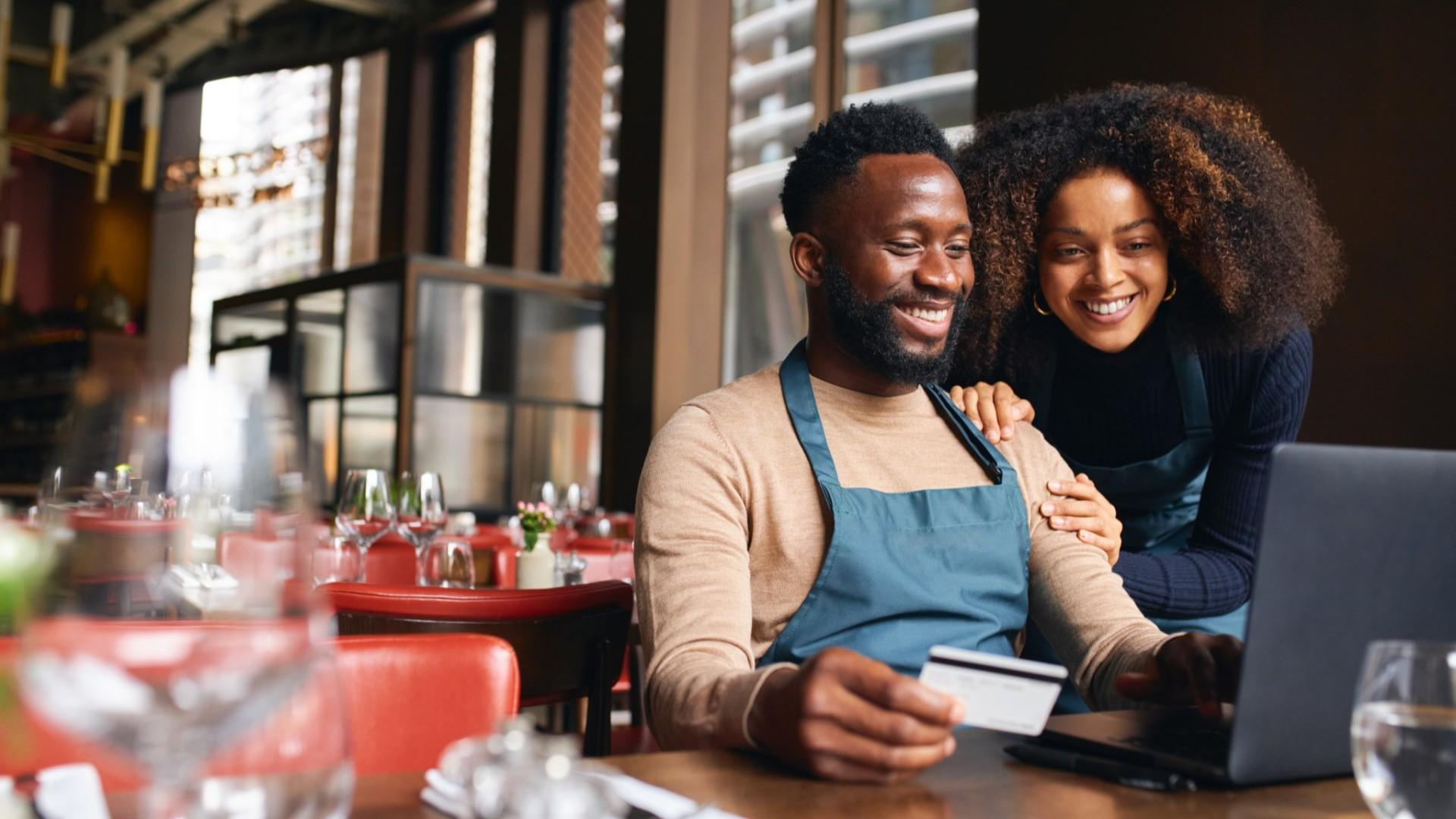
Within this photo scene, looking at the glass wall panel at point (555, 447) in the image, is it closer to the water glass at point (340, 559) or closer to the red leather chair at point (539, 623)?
the water glass at point (340, 559)

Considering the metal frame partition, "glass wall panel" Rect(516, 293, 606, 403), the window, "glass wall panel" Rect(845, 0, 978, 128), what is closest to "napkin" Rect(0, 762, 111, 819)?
"glass wall panel" Rect(845, 0, 978, 128)

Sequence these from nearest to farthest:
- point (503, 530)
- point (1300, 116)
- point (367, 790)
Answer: point (367, 790) → point (1300, 116) → point (503, 530)

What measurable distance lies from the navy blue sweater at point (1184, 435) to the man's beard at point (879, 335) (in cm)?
52

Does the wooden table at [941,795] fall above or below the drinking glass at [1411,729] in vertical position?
below

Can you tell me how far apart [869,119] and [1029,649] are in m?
0.82

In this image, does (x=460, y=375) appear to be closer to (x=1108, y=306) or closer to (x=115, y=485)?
(x=1108, y=306)

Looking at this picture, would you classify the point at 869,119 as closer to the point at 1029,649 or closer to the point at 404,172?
the point at 1029,649

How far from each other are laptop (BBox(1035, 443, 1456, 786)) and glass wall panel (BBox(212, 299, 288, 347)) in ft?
22.1

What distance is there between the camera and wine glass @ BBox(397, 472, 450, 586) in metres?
2.92

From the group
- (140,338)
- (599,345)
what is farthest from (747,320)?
(140,338)

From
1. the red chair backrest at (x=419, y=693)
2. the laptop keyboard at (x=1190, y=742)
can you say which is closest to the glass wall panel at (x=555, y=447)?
the red chair backrest at (x=419, y=693)

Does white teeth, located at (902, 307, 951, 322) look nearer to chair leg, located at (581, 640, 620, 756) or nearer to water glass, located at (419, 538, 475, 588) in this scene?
chair leg, located at (581, 640, 620, 756)

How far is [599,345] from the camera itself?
6.60 meters

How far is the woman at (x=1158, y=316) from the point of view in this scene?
200 cm
